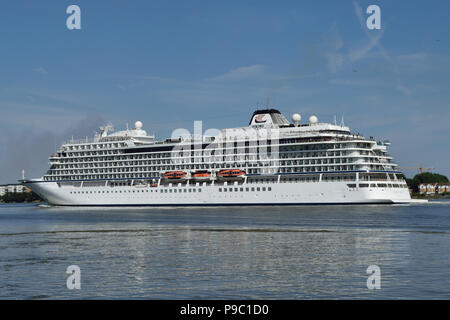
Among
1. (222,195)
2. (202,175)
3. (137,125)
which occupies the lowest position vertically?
(222,195)

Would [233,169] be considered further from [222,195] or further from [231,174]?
[222,195]

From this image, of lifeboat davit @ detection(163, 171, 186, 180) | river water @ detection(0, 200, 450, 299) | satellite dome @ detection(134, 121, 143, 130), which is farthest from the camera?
satellite dome @ detection(134, 121, 143, 130)

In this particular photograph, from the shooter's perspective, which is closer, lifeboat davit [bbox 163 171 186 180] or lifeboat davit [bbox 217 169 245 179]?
lifeboat davit [bbox 217 169 245 179]

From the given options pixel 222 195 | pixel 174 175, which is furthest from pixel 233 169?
pixel 174 175

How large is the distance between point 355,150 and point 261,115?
23507mm

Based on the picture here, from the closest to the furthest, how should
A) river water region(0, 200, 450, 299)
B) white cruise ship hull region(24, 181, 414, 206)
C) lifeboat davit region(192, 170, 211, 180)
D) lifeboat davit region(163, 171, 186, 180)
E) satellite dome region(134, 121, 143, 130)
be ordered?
river water region(0, 200, 450, 299), white cruise ship hull region(24, 181, 414, 206), lifeboat davit region(192, 170, 211, 180), lifeboat davit region(163, 171, 186, 180), satellite dome region(134, 121, 143, 130)

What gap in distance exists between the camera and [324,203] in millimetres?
88375

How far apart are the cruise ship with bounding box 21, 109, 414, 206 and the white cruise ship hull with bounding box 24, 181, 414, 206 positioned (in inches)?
6.4

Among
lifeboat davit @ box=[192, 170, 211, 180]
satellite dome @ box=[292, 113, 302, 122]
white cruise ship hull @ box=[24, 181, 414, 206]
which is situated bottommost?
white cruise ship hull @ box=[24, 181, 414, 206]

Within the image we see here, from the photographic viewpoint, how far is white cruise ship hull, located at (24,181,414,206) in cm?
8769

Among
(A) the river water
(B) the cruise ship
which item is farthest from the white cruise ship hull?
(A) the river water

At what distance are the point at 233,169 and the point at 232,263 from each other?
70754 mm

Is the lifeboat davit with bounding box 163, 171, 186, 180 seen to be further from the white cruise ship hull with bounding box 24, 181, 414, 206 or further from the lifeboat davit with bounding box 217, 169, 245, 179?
the lifeboat davit with bounding box 217, 169, 245, 179

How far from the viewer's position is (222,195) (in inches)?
3890
